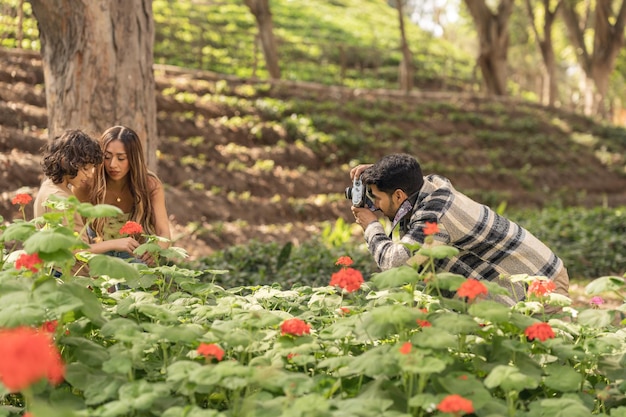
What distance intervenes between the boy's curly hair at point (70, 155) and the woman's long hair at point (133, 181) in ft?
1.22

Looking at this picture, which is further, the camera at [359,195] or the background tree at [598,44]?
the background tree at [598,44]

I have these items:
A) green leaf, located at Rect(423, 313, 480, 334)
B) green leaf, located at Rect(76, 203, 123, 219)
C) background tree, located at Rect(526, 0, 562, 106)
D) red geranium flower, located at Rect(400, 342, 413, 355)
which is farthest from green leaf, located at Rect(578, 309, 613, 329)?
background tree, located at Rect(526, 0, 562, 106)

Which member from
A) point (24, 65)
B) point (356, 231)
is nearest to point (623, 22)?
point (356, 231)

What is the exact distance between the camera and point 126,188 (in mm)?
5133

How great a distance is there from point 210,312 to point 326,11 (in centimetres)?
3313

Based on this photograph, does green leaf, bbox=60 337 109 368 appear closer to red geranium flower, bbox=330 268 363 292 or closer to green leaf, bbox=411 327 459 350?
red geranium flower, bbox=330 268 363 292

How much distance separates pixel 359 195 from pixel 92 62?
3.60m

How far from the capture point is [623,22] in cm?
2273

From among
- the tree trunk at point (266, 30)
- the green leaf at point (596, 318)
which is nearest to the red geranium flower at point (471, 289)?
the green leaf at point (596, 318)

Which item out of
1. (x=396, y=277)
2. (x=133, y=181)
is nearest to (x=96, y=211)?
(x=396, y=277)

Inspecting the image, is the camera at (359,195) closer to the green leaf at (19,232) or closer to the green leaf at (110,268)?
the green leaf at (110,268)

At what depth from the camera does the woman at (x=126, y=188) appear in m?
4.94

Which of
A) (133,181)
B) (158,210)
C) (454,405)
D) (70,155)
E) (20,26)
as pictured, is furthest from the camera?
(20,26)

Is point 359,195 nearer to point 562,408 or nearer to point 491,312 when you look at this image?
point 491,312
